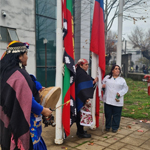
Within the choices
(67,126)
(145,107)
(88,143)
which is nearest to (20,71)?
(67,126)

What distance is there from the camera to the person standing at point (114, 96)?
509cm

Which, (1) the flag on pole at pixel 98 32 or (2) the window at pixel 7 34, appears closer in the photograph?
(1) the flag on pole at pixel 98 32

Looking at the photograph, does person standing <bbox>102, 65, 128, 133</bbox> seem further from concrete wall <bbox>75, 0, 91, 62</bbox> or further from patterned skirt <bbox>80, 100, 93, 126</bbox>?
concrete wall <bbox>75, 0, 91, 62</bbox>

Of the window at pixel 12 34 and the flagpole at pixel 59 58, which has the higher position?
the window at pixel 12 34

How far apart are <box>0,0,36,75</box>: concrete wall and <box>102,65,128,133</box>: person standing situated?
525 centimetres

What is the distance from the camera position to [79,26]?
40.6ft

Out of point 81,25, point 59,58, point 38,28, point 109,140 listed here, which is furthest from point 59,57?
point 81,25

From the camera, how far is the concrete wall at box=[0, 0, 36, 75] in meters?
8.20

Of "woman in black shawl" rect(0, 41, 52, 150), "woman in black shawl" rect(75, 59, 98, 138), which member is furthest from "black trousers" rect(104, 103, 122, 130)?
"woman in black shawl" rect(0, 41, 52, 150)

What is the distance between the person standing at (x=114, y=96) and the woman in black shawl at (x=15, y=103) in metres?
3.16

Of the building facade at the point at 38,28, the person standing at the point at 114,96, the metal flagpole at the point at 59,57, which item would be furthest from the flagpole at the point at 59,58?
the building facade at the point at 38,28

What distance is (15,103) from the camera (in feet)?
7.11

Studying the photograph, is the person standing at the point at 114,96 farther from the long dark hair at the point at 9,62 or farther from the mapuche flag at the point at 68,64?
the long dark hair at the point at 9,62

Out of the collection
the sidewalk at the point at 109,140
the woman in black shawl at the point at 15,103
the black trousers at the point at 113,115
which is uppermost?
the woman in black shawl at the point at 15,103
